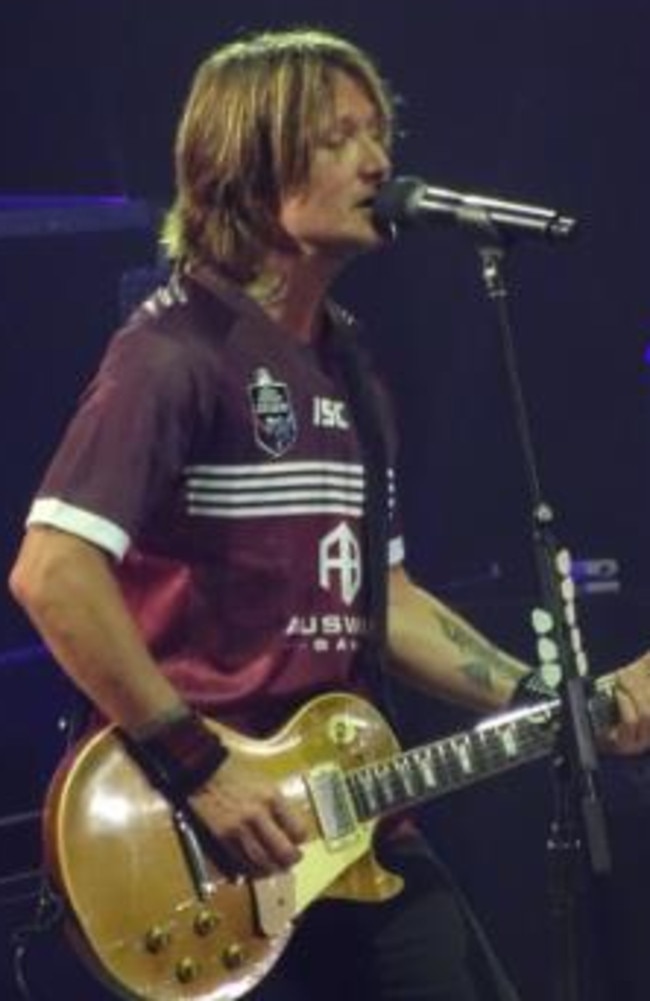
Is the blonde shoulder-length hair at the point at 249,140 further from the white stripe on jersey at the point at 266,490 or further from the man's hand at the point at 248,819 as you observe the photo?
the man's hand at the point at 248,819

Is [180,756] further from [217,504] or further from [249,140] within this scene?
[249,140]

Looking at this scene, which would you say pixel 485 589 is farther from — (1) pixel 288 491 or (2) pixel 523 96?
(1) pixel 288 491

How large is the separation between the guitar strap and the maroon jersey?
2.1 inches

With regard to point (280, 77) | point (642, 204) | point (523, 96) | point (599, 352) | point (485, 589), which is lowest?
point (485, 589)

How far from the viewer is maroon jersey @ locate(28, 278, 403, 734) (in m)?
2.61

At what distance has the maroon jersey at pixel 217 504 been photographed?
2.61 metres

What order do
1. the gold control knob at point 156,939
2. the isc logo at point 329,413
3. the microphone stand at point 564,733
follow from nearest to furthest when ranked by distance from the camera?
the microphone stand at point 564,733
the gold control knob at point 156,939
the isc logo at point 329,413

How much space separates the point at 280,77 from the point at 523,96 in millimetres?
2320

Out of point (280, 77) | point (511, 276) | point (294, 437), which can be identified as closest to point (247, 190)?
point (280, 77)

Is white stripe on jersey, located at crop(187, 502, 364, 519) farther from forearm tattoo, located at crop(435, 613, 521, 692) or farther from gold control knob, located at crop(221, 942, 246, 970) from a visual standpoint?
gold control knob, located at crop(221, 942, 246, 970)

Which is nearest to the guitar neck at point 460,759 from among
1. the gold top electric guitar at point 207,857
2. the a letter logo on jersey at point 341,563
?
the gold top electric guitar at point 207,857

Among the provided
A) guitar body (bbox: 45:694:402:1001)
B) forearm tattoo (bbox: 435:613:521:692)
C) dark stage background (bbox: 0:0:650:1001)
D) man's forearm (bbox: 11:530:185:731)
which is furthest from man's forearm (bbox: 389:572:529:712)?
dark stage background (bbox: 0:0:650:1001)

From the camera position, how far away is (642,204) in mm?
5172

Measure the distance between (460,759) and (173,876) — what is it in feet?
1.72
